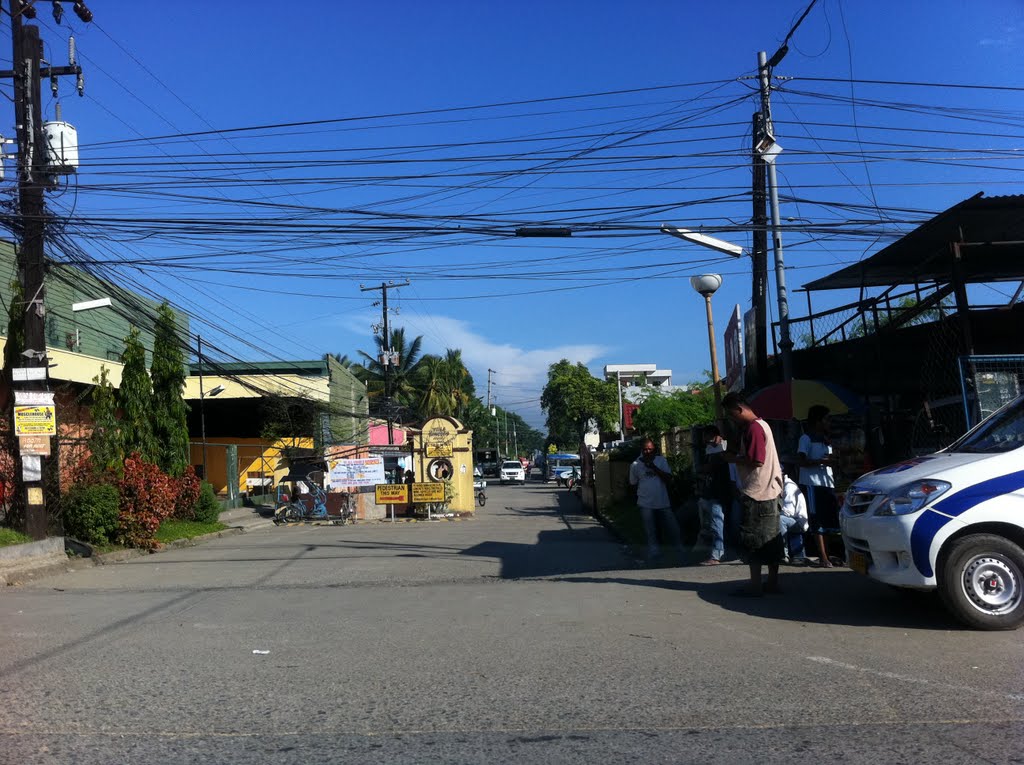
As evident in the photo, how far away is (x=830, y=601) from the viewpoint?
786 centimetres

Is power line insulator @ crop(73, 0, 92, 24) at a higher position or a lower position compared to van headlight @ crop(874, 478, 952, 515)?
higher

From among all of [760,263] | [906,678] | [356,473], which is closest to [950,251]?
[906,678]

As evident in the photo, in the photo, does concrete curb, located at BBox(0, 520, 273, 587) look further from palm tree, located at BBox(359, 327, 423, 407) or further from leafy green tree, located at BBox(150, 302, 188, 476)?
palm tree, located at BBox(359, 327, 423, 407)

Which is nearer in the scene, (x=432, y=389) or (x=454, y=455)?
(x=454, y=455)

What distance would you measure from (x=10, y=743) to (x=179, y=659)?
187 cm

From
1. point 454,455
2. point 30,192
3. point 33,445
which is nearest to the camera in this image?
point 33,445

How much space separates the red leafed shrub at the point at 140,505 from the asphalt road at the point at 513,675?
16.5 feet

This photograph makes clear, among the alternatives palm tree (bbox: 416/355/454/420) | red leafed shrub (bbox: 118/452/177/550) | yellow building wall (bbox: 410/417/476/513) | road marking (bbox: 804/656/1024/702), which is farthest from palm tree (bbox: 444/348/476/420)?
road marking (bbox: 804/656/1024/702)

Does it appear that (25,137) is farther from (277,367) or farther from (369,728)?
(277,367)

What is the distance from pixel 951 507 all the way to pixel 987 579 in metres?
0.59

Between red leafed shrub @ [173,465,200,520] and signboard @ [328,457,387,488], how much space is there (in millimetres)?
5594

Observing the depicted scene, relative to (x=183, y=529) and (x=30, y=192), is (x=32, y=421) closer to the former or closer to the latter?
(x=30, y=192)

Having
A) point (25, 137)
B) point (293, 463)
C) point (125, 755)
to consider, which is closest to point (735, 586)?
point (125, 755)

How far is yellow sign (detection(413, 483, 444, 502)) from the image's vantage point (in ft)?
81.4
